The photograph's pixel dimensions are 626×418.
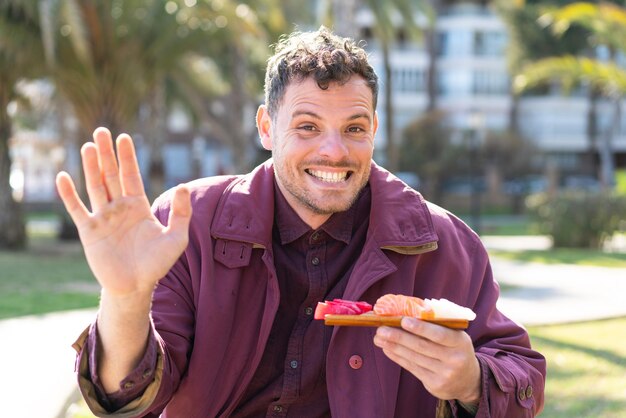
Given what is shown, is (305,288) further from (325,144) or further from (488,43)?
(488,43)

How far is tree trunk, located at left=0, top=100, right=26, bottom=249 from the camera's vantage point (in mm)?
18656

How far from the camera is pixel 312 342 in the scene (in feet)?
9.45

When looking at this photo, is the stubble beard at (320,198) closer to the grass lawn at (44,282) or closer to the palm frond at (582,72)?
the grass lawn at (44,282)

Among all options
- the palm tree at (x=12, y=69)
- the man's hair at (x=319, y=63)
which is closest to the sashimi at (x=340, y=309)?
the man's hair at (x=319, y=63)

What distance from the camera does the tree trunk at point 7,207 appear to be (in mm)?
18656

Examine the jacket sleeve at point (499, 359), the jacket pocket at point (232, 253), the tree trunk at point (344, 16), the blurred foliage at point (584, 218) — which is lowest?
the blurred foliage at point (584, 218)

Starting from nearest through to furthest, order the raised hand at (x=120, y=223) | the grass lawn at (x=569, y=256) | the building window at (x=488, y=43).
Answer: the raised hand at (x=120, y=223) < the grass lawn at (x=569, y=256) < the building window at (x=488, y=43)

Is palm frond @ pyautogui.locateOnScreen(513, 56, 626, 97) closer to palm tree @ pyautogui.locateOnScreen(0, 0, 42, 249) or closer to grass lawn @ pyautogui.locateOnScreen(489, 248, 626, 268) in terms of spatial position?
grass lawn @ pyautogui.locateOnScreen(489, 248, 626, 268)

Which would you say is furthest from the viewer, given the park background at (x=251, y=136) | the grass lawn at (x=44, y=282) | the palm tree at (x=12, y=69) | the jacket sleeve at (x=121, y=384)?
the palm tree at (x=12, y=69)

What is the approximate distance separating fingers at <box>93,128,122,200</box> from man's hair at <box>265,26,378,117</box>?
2.69 feet

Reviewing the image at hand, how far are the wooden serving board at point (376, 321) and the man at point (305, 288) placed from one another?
0.04 m

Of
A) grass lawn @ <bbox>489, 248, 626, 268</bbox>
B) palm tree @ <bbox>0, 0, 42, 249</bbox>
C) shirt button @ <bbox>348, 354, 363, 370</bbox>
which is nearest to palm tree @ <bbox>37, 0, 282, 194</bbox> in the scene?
palm tree @ <bbox>0, 0, 42, 249</bbox>

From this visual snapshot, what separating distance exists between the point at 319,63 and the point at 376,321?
→ 3.17 feet

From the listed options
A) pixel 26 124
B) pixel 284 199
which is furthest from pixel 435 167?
pixel 284 199
